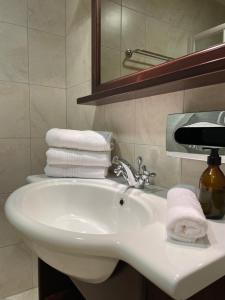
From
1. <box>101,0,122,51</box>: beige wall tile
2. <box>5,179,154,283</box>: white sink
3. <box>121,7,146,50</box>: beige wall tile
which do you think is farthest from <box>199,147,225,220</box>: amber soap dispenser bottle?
<box>101,0,122,51</box>: beige wall tile

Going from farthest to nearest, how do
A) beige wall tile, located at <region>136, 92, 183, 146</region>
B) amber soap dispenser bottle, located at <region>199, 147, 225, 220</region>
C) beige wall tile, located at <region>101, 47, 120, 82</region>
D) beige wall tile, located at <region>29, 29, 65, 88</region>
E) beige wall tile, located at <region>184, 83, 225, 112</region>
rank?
1. beige wall tile, located at <region>29, 29, 65, 88</region>
2. beige wall tile, located at <region>101, 47, 120, 82</region>
3. beige wall tile, located at <region>136, 92, 183, 146</region>
4. beige wall tile, located at <region>184, 83, 225, 112</region>
5. amber soap dispenser bottle, located at <region>199, 147, 225, 220</region>

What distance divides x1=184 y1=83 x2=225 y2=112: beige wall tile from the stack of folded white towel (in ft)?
1.19

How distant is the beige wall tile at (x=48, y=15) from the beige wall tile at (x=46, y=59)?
0.04 meters

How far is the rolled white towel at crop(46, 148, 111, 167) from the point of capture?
92 cm

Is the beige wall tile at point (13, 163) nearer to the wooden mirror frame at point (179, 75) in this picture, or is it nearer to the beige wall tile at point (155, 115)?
the wooden mirror frame at point (179, 75)

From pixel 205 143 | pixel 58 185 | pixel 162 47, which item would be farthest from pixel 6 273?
pixel 162 47

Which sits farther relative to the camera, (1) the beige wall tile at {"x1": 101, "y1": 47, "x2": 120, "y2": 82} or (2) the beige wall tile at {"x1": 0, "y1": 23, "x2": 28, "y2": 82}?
(2) the beige wall tile at {"x1": 0, "y1": 23, "x2": 28, "y2": 82}

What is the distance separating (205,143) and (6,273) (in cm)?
128

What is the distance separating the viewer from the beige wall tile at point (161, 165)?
2.50 ft

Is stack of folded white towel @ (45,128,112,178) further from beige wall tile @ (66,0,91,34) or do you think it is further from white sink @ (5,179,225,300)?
beige wall tile @ (66,0,91,34)

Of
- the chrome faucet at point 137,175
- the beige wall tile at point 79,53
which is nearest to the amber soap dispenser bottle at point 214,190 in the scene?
the chrome faucet at point 137,175

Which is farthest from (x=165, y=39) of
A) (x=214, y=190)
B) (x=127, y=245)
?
(x=127, y=245)

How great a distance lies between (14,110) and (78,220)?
2.39ft

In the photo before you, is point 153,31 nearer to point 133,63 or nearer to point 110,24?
point 133,63
